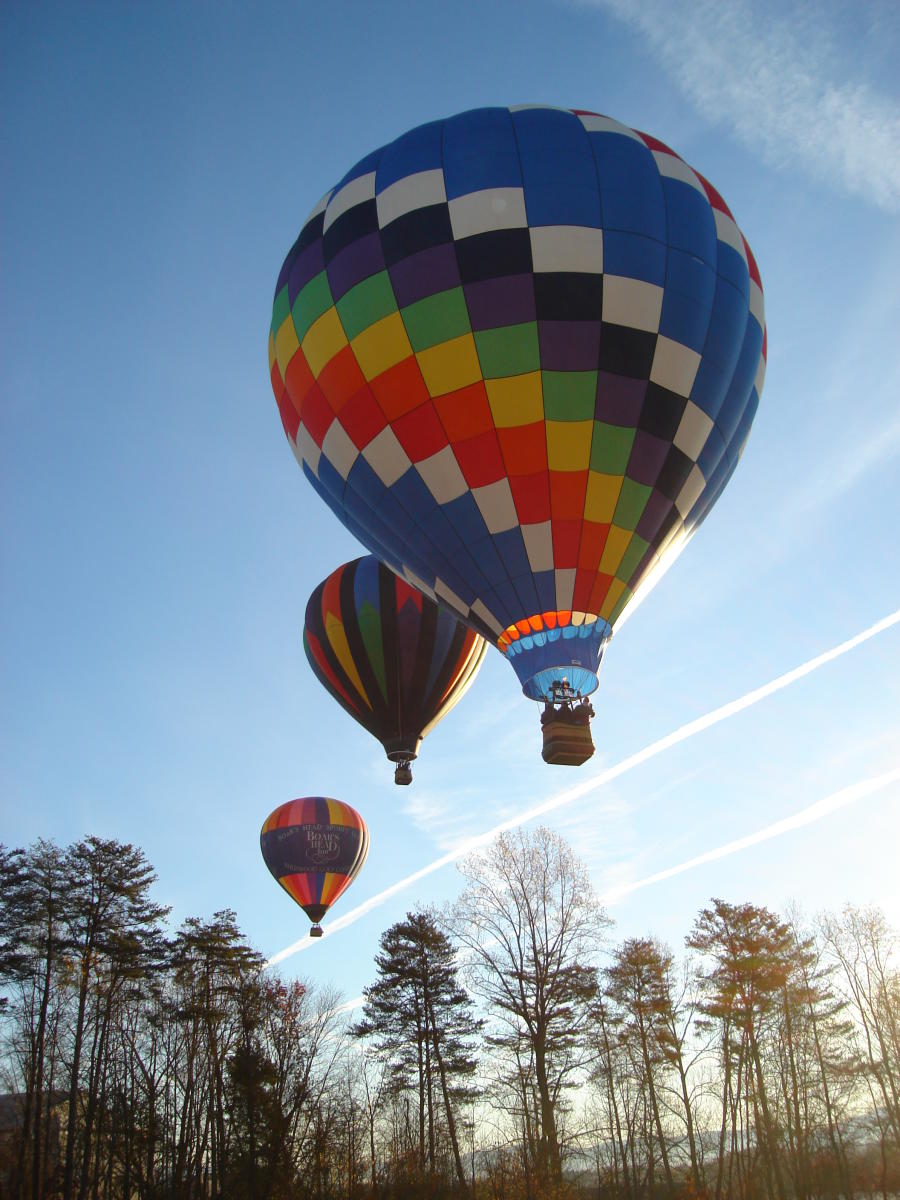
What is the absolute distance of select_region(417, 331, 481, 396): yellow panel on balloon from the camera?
10000mm

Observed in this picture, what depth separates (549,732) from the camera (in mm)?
9547

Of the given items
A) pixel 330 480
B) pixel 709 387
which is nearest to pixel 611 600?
pixel 709 387

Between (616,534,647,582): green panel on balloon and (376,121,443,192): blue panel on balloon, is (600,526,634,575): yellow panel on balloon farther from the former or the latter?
(376,121,443,192): blue panel on balloon

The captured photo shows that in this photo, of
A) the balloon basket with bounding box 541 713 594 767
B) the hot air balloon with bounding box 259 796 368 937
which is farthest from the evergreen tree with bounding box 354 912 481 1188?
the balloon basket with bounding box 541 713 594 767

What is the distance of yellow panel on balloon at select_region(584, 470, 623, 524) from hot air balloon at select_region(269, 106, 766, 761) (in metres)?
0.02

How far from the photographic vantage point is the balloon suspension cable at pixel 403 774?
17.8 meters

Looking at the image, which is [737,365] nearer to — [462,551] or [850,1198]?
[462,551]

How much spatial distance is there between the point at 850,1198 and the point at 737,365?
25.2m

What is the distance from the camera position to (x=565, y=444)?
9.93 metres

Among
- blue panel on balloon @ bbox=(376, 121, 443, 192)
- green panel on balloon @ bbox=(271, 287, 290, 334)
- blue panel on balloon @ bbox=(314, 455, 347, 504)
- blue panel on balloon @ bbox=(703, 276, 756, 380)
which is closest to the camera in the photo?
blue panel on balloon @ bbox=(703, 276, 756, 380)

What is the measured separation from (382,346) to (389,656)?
938cm

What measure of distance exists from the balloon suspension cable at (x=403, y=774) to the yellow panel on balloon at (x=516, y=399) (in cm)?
983

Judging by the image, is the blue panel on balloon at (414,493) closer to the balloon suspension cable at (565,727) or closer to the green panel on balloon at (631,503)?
the green panel on balloon at (631,503)

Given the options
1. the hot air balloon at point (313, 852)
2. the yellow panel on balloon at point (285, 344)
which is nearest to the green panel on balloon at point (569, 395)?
the yellow panel on balloon at point (285, 344)
